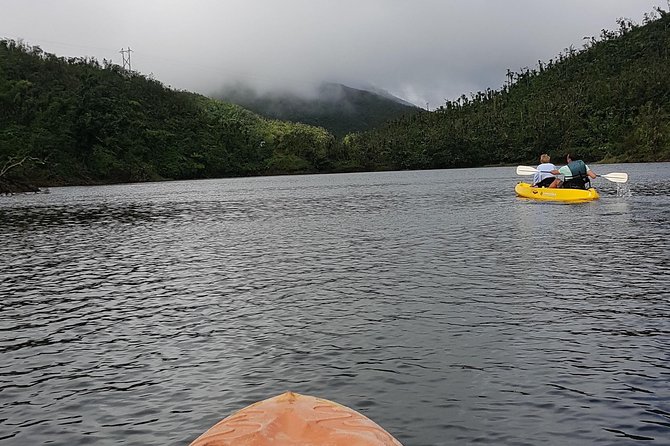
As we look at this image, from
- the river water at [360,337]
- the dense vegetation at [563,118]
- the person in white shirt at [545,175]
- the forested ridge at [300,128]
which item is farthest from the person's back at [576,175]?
the dense vegetation at [563,118]

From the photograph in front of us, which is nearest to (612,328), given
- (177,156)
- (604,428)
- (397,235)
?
(604,428)

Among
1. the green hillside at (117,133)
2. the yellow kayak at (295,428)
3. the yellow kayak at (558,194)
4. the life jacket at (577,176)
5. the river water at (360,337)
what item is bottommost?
the river water at (360,337)

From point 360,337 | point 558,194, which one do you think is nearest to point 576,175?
point 558,194

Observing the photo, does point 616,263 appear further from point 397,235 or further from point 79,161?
point 79,161

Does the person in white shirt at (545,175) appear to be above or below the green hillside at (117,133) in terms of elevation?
below

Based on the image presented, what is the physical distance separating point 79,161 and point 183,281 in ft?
345

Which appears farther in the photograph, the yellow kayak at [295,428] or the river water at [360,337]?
the river water at [360,337]

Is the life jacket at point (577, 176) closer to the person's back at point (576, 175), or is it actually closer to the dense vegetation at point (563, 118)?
the person's back at point (576, 175)

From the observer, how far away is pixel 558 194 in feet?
120

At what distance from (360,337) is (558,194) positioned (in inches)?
1116

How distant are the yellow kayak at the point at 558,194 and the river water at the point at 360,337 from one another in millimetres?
11660

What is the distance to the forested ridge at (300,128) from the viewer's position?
114 meters

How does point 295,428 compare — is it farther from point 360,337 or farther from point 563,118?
point 563,118

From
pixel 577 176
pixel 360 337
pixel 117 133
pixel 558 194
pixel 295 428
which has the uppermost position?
pixel 117 133
